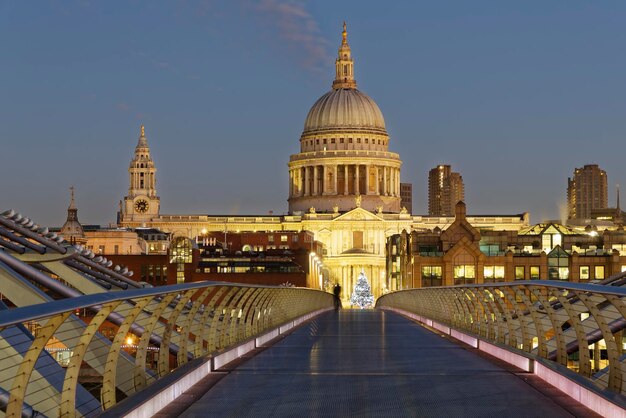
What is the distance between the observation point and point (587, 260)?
443ft

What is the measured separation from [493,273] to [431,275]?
21.2 feet

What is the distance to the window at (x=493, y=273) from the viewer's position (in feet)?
444

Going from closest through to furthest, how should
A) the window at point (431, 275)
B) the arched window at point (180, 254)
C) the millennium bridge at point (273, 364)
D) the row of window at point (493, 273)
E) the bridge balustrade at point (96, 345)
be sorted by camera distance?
the bridge balustrade at point (96, 345) → the millennium bridge at point (273, 364) → the row of window at point (493, 273) → the window at point (431, 275) → the arched window at point (180, 254)

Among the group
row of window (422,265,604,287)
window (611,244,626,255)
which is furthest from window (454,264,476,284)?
window (611,244,626,255)

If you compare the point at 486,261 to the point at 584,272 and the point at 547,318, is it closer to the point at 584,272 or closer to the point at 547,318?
the point at 584,272

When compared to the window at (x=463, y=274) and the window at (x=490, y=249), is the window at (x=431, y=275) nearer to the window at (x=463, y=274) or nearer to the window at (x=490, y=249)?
the window at (x=463, y=274)

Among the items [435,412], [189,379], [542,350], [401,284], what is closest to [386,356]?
[542,350]

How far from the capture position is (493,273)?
446 feet

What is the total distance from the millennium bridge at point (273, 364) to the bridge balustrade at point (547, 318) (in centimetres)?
3

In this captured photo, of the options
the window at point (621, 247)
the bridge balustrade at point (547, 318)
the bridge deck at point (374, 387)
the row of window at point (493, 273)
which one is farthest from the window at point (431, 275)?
the bridge deck at point (374, 387)

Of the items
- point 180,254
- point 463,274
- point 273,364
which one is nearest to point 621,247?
point 463,274

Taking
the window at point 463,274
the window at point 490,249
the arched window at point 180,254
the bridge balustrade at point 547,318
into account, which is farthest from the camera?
the arched window at point 180,254

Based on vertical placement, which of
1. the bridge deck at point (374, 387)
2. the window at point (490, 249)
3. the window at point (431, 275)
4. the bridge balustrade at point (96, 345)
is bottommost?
the bridge deck at point (374, 387)

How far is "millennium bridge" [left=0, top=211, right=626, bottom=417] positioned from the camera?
11.6m
